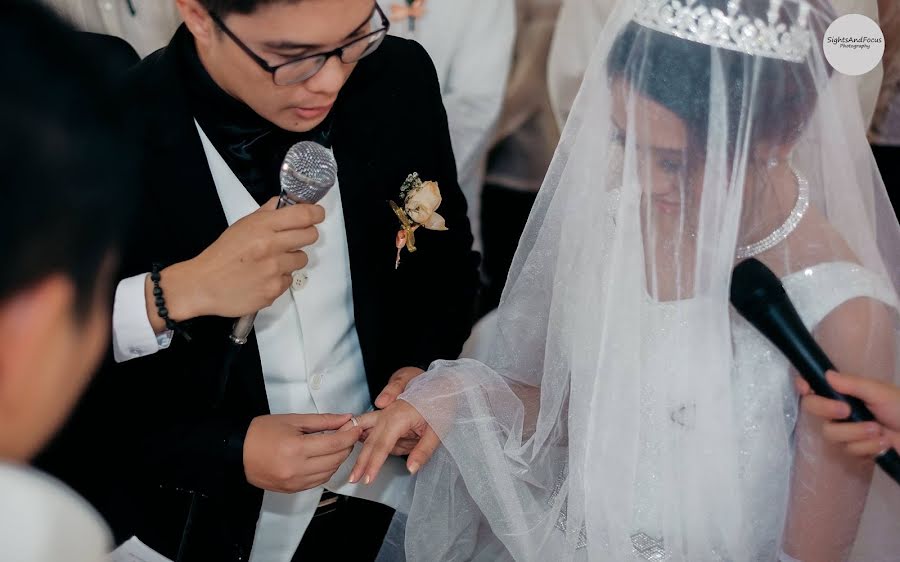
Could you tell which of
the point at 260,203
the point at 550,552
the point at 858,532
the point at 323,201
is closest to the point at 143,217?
the point at 260,203

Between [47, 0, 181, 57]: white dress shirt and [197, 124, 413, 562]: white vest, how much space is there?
34.8 inches

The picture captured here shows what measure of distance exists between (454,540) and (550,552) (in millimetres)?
191

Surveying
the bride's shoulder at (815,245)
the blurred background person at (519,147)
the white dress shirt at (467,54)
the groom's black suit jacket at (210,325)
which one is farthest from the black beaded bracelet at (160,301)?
the blurred background person at (519,147)

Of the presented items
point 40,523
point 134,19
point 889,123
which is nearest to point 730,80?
point 40,523

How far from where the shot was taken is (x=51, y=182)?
705 mm

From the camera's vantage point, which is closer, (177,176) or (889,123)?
(177,176)

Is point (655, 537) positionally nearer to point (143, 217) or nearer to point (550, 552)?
point (550, 552)

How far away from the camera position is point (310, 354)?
5.47 feet

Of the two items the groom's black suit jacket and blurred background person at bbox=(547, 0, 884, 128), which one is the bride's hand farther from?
blurred background person at bbox=(547, 0, 884, 128)

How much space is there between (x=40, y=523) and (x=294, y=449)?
72 cm

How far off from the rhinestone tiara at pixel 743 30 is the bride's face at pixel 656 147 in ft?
0.38

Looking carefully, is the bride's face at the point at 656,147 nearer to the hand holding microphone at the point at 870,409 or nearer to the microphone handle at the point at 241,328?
the hand holding microphone at the point at 870,409

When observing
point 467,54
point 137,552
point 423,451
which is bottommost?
point 137,552

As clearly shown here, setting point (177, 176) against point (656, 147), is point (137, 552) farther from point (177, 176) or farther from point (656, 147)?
point (656, 147)
